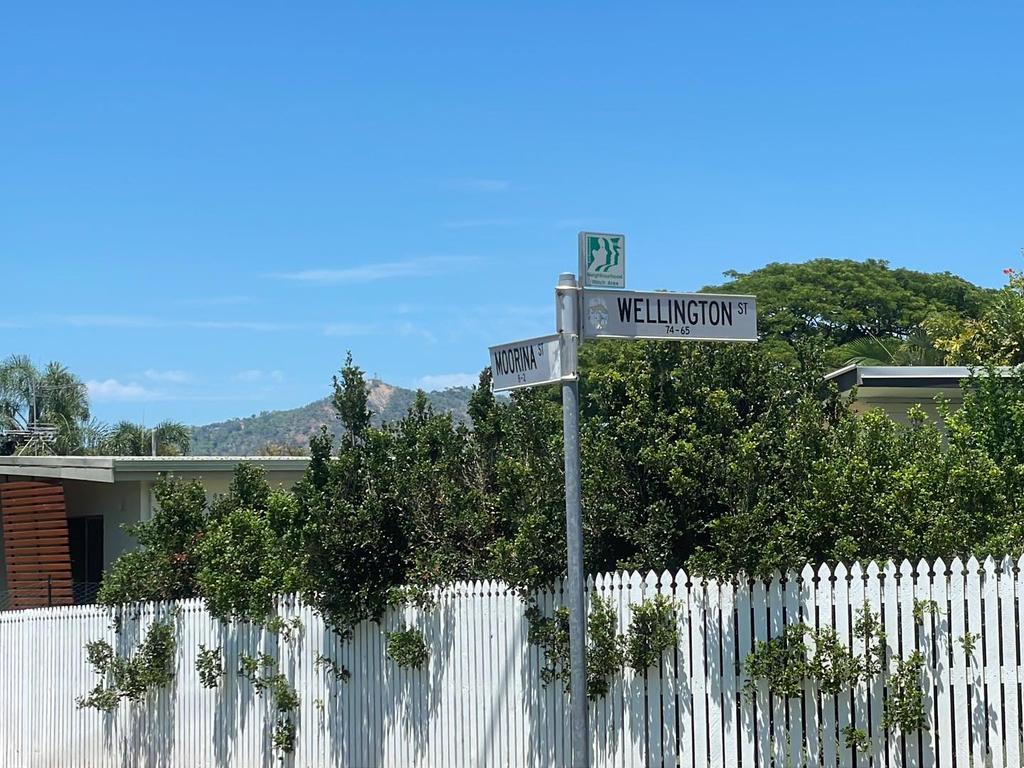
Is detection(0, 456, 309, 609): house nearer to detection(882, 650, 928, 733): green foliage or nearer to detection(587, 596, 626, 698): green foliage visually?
detection(587, 596, 626, 698): green foliage

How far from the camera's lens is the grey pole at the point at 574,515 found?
267 inches

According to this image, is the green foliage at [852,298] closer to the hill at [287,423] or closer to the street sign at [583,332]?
the street sign at [583,332]

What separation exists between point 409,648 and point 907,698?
12.9 feet

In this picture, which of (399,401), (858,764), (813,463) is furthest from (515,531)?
(399,401)

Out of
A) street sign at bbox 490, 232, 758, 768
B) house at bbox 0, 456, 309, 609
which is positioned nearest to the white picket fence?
street sign at bbox 490, 232, 758, 768

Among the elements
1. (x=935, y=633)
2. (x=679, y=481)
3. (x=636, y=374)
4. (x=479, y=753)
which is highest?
(x=636, y=374)

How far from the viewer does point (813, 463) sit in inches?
348

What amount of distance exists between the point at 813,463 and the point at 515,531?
2.54 metres

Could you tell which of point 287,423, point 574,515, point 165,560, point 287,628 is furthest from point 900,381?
point 287,423

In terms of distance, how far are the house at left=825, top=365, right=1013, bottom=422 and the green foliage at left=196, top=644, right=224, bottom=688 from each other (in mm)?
6647

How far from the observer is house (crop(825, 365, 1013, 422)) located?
14.0m

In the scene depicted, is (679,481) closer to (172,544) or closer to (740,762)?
(740,762)

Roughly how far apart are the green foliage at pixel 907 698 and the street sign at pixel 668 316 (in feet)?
7.14

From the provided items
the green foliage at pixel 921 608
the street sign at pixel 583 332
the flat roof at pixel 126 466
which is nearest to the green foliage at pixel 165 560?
the flat roof at pixel 126 466
